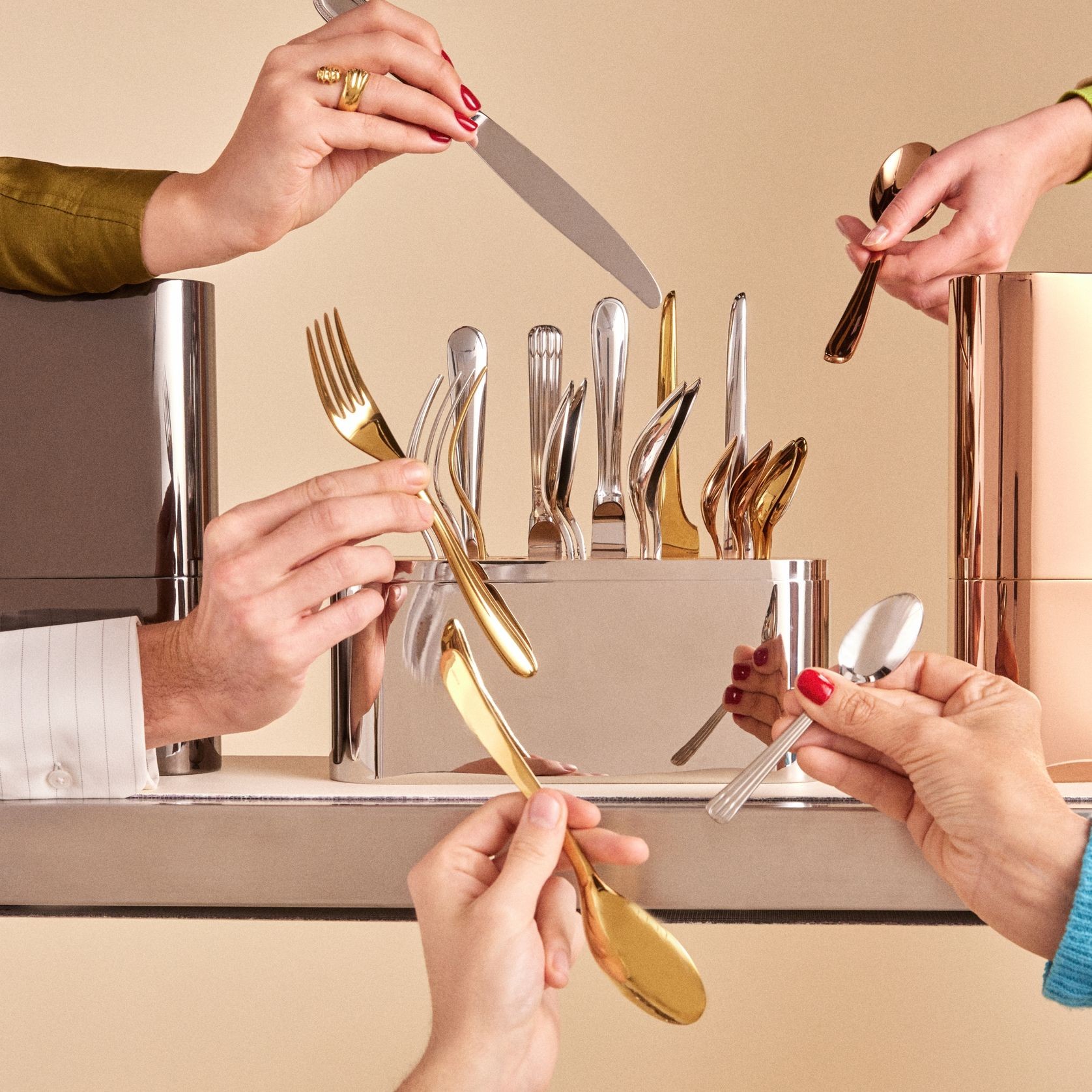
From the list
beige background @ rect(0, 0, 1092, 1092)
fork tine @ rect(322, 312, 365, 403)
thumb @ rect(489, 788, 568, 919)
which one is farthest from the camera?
beige background @ rect(0, 0, 1092, 1092)

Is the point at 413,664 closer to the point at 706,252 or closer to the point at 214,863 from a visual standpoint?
the point at 214,863

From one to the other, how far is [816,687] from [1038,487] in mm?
142

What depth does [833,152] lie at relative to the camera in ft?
3.80

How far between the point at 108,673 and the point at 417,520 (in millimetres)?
167

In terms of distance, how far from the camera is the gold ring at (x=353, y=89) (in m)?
0.56

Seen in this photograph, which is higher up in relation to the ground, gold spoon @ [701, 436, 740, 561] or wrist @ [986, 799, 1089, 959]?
gold spoon @ [701, 436, 740, 561]

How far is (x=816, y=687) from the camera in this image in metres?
0.48

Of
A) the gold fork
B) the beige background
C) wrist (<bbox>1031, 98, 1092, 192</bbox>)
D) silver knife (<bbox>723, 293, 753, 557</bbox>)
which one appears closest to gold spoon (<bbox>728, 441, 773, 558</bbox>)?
silver knife (<bbox>723, 293, 753, 557</bbox>)

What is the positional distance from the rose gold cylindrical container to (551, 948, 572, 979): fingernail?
0.23m

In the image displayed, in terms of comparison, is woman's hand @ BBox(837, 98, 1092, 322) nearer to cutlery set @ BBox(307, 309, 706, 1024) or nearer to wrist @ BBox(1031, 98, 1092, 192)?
wrist @ BBox(1031, 98, 1092, 192)

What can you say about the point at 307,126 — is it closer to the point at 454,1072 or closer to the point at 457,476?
the point at 457,476

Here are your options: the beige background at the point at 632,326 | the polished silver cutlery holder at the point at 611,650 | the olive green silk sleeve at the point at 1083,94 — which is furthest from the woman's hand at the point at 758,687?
the beige background at the point at 632,326

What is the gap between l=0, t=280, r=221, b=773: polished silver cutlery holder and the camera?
57 cm

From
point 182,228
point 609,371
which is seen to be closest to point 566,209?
point 609,371
